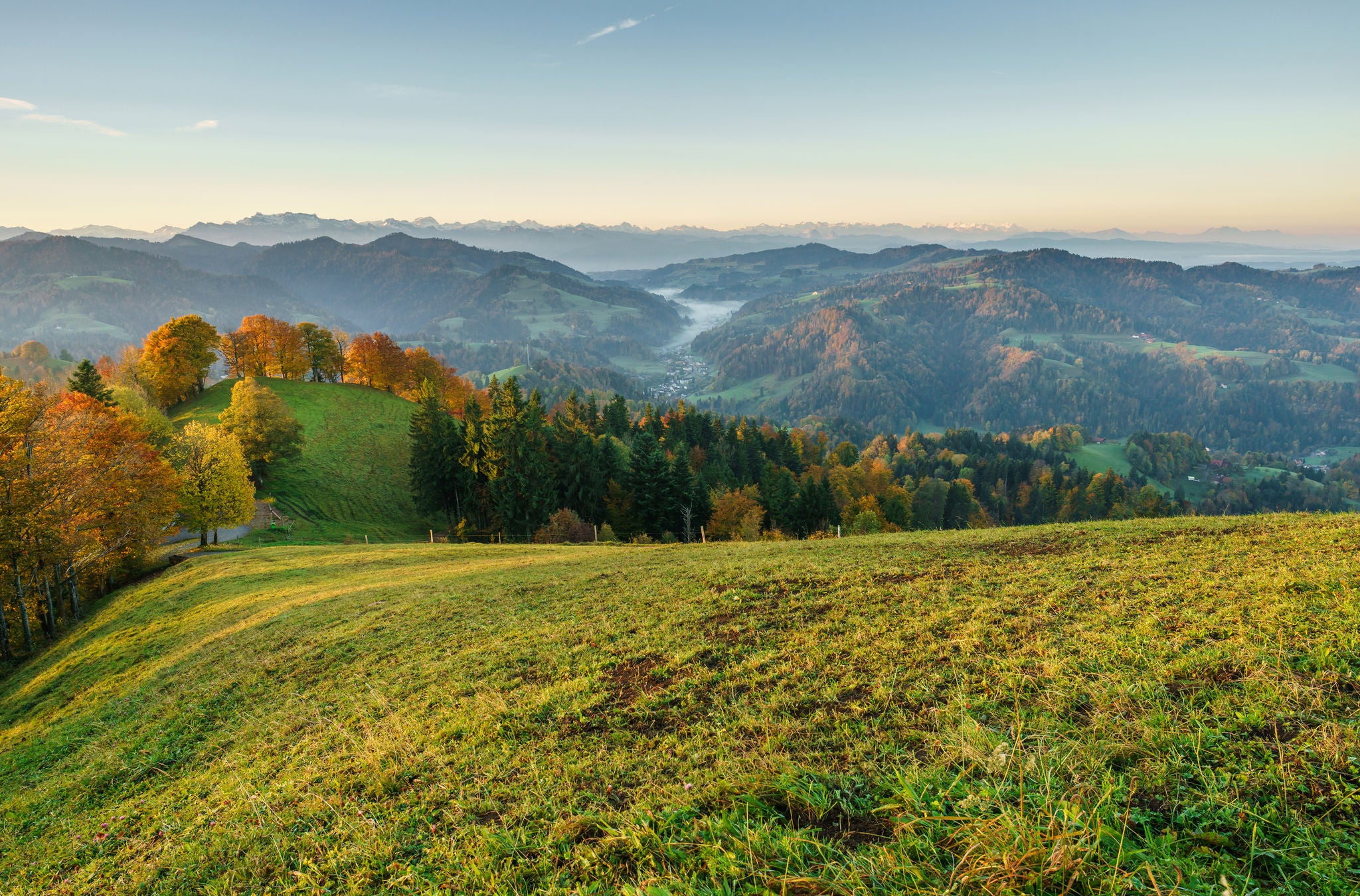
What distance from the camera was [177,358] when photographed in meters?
72.1

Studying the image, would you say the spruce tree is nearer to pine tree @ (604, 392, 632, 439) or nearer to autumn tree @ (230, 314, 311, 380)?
pine tree @ (604, 392, 632, 439)

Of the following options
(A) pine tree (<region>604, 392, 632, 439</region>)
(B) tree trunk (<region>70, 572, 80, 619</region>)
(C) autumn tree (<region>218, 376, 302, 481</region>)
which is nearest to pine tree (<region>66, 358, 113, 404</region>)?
(C) autumn tree (<region>218, 376, 302, 481</region>)

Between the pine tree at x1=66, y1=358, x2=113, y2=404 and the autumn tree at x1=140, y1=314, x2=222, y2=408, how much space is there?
864 inches

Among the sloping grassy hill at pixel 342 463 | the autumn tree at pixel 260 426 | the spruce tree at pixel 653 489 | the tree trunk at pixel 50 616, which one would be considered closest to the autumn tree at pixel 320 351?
the sloping grassy hill at pixel 342 463

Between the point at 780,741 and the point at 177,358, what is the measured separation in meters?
95.5

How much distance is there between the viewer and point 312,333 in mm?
87688

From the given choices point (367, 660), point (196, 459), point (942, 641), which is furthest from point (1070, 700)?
point (196, 459)

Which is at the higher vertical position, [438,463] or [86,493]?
[86,493]

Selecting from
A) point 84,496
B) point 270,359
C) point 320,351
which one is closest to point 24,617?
point 84,496

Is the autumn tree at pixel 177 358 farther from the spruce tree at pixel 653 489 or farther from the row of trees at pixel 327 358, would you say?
the spruce tree at pixel 653 489

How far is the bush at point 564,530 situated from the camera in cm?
4603

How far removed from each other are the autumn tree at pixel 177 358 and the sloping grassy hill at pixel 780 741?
74.3 meters

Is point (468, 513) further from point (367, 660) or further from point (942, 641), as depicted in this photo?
point (942, 641)

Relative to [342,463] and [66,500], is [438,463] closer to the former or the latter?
[342,463]
